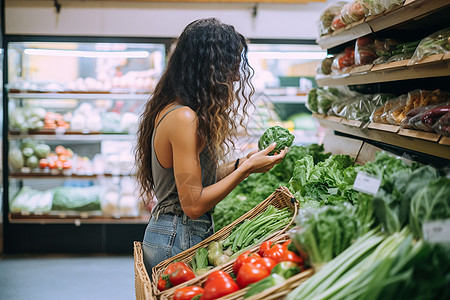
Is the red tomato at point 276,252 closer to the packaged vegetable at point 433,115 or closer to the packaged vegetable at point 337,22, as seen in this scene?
the packaged vegetable at point 433,115

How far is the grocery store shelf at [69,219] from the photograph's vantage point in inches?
198

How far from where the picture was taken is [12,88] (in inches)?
192

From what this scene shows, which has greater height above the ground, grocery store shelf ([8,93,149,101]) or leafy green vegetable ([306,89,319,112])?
grocery store shelf ([8,93,149,101])

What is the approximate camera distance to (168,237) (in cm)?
211

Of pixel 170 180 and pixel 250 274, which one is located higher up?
pixel 170 180

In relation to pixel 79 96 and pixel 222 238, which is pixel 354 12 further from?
pixel 79 96

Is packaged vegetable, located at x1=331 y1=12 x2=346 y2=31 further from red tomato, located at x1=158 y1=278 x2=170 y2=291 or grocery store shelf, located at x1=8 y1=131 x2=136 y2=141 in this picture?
grocery store shelf, located at x1=8 y1=131 x2=136 y2=141

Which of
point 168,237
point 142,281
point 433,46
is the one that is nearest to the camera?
point 142,281

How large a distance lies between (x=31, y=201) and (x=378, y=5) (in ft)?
13.8

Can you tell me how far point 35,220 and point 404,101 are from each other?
4099 mm

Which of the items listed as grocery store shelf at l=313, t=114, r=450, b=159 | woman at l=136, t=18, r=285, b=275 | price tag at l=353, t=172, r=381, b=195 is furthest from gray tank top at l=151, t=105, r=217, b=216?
grocery store shelf at l=313, t=114, r=450, b=159

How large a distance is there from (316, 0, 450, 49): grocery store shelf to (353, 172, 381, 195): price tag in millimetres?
808

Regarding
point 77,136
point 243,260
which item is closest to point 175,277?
point 243,260

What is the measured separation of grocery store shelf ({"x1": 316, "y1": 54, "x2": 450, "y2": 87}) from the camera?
1896 mm
